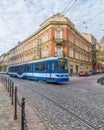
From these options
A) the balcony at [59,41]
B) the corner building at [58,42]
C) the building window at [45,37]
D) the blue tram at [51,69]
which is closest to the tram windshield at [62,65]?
the blue tram at [51,69]

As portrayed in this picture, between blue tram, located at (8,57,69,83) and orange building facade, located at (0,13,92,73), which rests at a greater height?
orange building facade, located at (0,13,92,73)

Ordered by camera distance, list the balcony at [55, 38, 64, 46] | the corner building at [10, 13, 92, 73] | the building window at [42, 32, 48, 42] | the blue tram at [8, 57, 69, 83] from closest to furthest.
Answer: the blue tram at [8, 57, 69, 83] → the balcony at [55, 38, 64, 46] → the corner building at [10, 13, 92, 73] → the building window at [42, 32, 48, 42]

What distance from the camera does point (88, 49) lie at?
7619cm

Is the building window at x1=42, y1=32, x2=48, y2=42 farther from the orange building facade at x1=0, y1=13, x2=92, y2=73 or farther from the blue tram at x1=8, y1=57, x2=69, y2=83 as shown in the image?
the blue tram at x1=8, y1=57, x2=69, y2=83

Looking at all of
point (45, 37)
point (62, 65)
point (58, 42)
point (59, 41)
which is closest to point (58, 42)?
point (58, 42)

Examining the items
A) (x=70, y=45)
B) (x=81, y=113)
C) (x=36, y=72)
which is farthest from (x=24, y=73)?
(x=81, y=113)

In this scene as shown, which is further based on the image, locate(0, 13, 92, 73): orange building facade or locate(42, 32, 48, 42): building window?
locate(42, 32, 48, 42): building window

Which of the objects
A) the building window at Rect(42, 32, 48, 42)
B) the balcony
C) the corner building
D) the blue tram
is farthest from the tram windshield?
the building window at Rect(42, 32, 48, 42)

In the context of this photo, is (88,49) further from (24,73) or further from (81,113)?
(81,113)

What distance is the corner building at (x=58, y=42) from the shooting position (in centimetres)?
4831

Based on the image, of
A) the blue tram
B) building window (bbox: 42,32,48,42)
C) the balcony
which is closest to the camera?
the blue tram

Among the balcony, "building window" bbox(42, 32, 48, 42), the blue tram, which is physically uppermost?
"building window" bbox(42, 32, 48, 42)

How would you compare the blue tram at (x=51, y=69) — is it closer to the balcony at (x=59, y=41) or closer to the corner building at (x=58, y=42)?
the corner building at (x=58, y=42)

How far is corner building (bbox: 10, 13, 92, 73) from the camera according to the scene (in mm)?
48312
